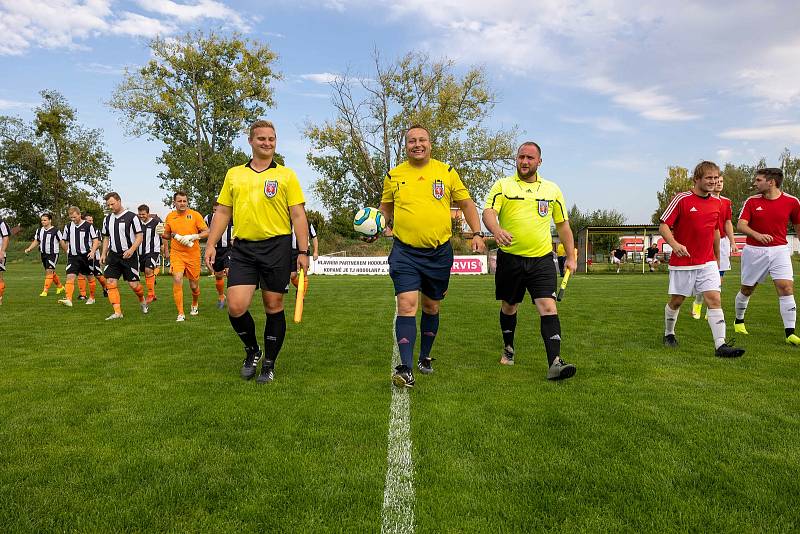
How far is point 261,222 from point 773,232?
20.5ft

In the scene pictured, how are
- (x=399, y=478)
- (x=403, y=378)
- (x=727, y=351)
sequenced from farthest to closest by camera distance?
(x=727, y=351) < (x=403, y=378) < (x=399, y=478)

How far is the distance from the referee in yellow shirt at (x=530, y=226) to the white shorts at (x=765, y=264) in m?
3.37

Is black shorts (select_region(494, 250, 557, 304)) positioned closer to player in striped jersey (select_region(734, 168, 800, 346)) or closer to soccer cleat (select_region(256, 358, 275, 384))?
soccer cleat (select_region(256, 358, 275, 384))

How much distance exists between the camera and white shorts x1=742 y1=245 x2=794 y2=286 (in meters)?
6.67

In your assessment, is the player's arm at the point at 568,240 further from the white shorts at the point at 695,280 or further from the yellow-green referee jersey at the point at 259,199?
the yellow-green referee jersey at the point at 259,199

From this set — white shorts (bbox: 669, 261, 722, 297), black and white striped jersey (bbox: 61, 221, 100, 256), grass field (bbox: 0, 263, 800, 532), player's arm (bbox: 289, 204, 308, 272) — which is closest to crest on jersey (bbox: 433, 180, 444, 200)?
player's arm (bbox: 289, 204, 308, 272)

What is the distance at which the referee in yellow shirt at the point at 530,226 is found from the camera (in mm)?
4910

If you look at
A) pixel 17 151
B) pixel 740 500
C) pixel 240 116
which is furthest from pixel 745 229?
pixel 17 151

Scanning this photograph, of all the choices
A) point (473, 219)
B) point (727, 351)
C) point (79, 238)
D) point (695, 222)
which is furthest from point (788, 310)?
point (79, 238)

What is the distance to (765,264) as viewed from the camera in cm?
680

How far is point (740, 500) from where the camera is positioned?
96.2 inches

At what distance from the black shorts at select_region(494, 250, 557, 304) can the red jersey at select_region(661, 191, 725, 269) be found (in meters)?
1.96

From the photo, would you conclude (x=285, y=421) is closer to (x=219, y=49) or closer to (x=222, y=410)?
(x=222, y=410)

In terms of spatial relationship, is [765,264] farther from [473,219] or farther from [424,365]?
[424,365]
